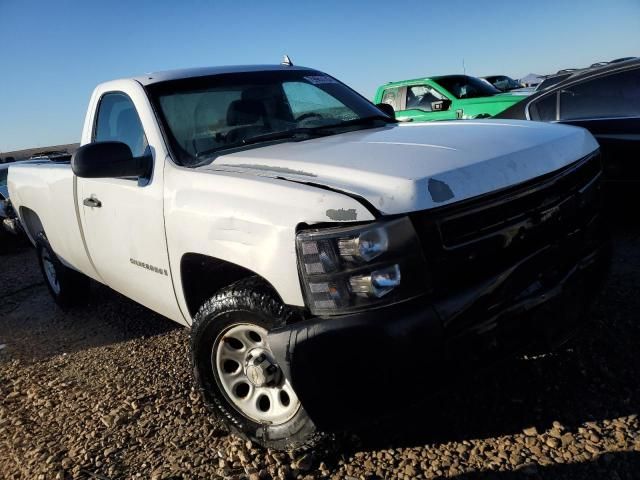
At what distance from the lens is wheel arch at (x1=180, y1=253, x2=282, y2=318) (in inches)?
100

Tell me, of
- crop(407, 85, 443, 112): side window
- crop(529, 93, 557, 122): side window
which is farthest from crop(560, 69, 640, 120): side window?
crop(407, 85, 443, 112): side window

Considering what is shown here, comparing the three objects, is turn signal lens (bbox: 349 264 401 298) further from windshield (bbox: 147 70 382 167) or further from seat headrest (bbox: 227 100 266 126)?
seat headrest (bbox: 227 100 266 126)

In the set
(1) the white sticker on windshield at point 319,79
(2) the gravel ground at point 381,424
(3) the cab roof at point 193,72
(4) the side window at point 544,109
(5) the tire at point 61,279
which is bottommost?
(2) the gravel ground at point 381,424

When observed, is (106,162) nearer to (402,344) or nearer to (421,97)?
(402,344)

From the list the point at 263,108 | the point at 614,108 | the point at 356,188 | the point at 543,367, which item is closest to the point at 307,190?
the point at 356,188

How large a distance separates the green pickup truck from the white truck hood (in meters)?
6.17

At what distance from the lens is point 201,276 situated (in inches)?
106

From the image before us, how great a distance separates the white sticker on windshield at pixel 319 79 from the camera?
12.1 ft

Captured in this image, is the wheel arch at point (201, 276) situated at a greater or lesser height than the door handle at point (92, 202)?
lesser

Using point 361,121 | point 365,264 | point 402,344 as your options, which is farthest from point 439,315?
point 361,121

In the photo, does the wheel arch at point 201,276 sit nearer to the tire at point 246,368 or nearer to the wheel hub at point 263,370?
the tire at point 246,368

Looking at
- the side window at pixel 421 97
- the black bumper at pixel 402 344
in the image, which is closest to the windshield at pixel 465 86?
the side window at pixel 421 97

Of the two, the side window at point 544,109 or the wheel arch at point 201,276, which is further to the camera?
the side window at point 544,109

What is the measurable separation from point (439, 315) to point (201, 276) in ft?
4.41
